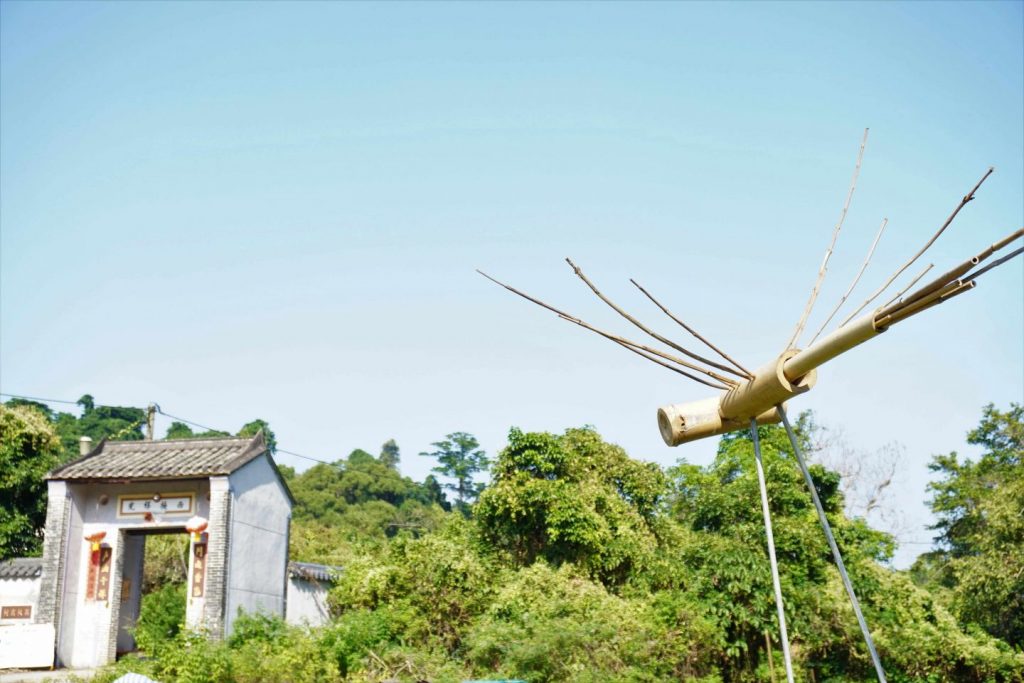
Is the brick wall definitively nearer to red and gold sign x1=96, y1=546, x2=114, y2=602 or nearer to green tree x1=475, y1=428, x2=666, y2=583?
red and gold sign x1=96, y1=546, x2=114, y2=602

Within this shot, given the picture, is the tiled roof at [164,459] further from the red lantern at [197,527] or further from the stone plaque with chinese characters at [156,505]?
the red lantern at [197,527]

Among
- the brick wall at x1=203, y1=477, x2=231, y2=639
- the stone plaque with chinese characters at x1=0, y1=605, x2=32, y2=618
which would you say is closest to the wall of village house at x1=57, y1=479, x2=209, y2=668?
the brick wall at x1=203, y1=477, x2=231, y2=639

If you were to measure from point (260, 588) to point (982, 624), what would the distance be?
10.5 metres

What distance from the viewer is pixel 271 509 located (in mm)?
13789

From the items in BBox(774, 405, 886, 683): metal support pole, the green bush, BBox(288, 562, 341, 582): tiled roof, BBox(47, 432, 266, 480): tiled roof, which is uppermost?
BBox(47, 432, 266, 480): tiled roof

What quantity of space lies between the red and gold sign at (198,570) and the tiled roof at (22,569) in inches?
142

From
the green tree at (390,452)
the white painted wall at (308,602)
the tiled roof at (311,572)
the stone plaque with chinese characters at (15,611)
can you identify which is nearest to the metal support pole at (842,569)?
the white painted wall at (308,602)

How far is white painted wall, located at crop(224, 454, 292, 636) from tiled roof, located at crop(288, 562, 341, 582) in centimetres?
68

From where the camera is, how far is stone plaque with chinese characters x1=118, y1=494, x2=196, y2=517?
12.7 metres

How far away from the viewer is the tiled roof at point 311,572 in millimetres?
14789

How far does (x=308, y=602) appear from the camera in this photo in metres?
15.2

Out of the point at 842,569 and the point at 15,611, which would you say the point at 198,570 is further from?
the point at 842,569

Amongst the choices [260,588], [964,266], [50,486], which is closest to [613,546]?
[260,588]

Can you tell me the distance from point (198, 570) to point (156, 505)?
128cm
